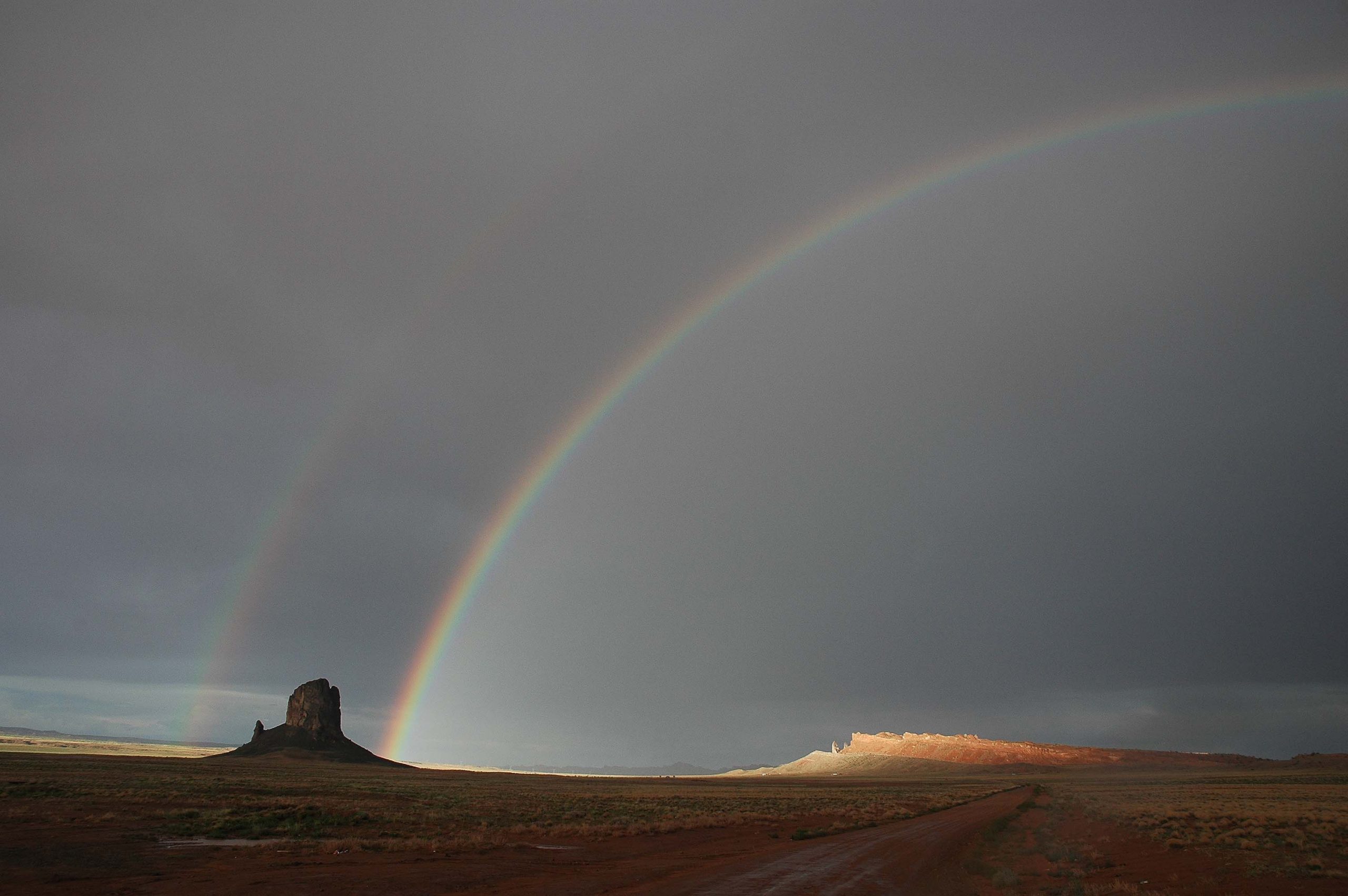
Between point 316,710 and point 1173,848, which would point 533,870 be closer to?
point 1173,848

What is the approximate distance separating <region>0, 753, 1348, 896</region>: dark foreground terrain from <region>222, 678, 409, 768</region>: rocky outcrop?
331 ft

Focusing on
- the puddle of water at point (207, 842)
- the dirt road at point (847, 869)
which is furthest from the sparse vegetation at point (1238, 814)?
the puddle of water at point (207, 842)

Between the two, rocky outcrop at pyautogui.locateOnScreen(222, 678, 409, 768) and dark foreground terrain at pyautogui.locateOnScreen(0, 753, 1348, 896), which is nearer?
dark foreground terrain at pyautogui.locateOnScreen(0, 753, 1348, 896)

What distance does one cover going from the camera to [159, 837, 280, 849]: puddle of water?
25.3 meters

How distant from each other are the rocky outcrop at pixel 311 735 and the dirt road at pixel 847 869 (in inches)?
5957

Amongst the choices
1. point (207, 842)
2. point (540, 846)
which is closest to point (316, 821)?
point (207, 842)

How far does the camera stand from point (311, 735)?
15900cm

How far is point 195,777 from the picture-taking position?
69.1m

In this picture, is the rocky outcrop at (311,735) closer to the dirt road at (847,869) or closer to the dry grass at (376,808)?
the dry grass at (376,808)

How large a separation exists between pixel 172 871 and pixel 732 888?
600 inches

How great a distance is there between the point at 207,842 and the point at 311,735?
506 feet

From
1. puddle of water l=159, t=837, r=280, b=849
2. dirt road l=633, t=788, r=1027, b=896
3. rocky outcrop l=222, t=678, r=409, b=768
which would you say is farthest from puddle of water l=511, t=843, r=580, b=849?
rocky outcrop l=222, t=678, r=409, b=768

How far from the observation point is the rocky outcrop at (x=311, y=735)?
153 metres

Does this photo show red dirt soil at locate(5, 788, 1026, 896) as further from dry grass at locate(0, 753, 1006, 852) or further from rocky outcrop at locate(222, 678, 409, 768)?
rocky outcrop at locate(222, 678, 409, 768)
